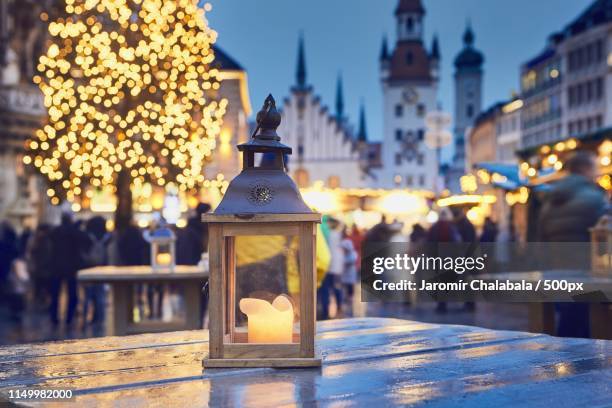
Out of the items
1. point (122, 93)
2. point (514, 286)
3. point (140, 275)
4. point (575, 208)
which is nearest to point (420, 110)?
point (122, 93)

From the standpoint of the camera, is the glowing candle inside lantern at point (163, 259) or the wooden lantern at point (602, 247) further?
the glowing candle inside lantern at point (163, 259)

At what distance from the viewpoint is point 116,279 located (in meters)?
9.65

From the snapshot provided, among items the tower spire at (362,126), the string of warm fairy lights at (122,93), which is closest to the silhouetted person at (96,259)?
the string of warm fairy lights at (122,93)

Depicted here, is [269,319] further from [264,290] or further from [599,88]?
[599,88]

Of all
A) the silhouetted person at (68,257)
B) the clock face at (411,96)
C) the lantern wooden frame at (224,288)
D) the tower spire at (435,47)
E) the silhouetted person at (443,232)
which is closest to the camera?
the lantern wooden frame at (224,288)

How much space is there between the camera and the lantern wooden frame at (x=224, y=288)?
2752mm

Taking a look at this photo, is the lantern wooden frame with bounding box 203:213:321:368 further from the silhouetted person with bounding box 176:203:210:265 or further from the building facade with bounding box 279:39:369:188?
the building facade with bounding box 279:39:369:188

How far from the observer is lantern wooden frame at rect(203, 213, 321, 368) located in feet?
9.03

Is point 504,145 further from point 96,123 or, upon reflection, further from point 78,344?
point 78,344

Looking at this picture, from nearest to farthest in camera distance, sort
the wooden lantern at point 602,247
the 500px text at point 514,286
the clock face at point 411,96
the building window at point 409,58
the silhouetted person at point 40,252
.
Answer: the 500px text at point 514,286 < the wooden lantern at point 602,247 < the silhouetted person at point 40,252 < the clock face at point 411,96 < the building window at point 409,58

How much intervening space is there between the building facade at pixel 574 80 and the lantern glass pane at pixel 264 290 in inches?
1989

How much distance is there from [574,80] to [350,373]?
209 ft
